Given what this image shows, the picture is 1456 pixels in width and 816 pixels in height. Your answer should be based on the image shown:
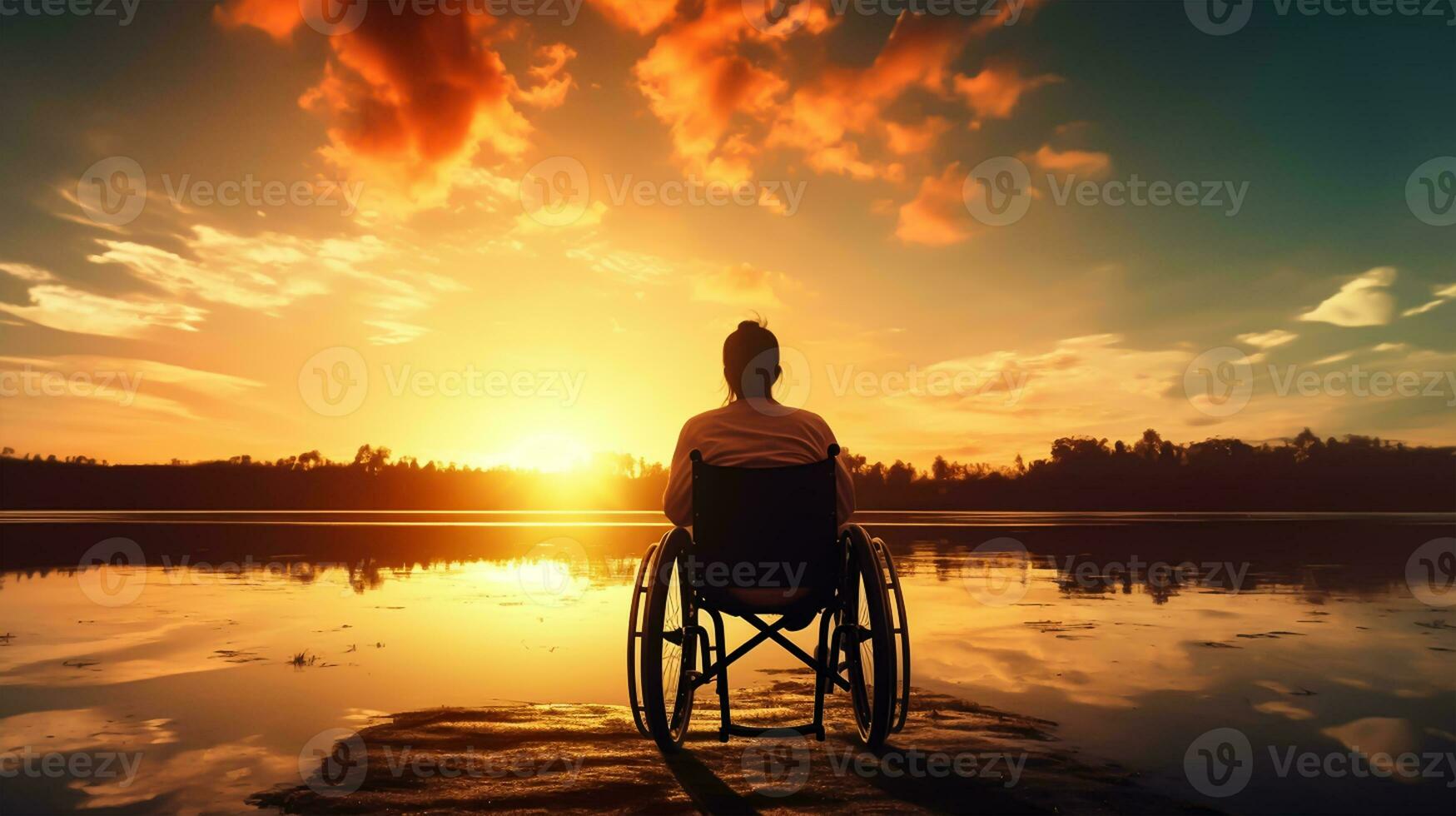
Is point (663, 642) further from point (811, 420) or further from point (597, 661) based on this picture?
point (597, 661)

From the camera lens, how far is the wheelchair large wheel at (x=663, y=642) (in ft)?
10.6

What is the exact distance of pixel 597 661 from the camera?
5.45 meters

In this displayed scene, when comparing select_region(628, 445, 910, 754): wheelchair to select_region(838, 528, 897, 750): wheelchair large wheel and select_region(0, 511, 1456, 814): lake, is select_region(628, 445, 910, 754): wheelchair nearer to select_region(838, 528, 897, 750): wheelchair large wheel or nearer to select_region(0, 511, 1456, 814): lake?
select_region(838, 528, 897, 750): wheelchair large wheel

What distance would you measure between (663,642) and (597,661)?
208 centimetres

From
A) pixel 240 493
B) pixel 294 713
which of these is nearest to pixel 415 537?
pixel 294 713

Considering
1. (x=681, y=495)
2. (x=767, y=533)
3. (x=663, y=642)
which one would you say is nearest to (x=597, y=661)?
(x=663, y=642)

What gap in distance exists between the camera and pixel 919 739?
360cm

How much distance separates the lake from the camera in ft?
10.6

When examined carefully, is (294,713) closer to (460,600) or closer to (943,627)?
(460,600)

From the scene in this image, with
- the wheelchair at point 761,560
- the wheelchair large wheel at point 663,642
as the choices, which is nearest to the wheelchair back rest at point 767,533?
the wheelchair at point 761,560

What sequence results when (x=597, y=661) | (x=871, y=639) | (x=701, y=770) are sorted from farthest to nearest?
(x=597, y=661)
(x=871, y=639)
(x=701, y=770)

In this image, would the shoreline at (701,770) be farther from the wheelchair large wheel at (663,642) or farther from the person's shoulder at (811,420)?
the person's shoulder at (811,420)

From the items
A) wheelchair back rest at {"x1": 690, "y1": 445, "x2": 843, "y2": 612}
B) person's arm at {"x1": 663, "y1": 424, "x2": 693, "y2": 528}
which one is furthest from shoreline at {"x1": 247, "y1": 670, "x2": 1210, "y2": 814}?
person's arm at {"x1": 663, "y1": 424, "x2": 693, "y2": 528}

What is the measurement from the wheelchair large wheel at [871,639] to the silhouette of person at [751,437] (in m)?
0.23
